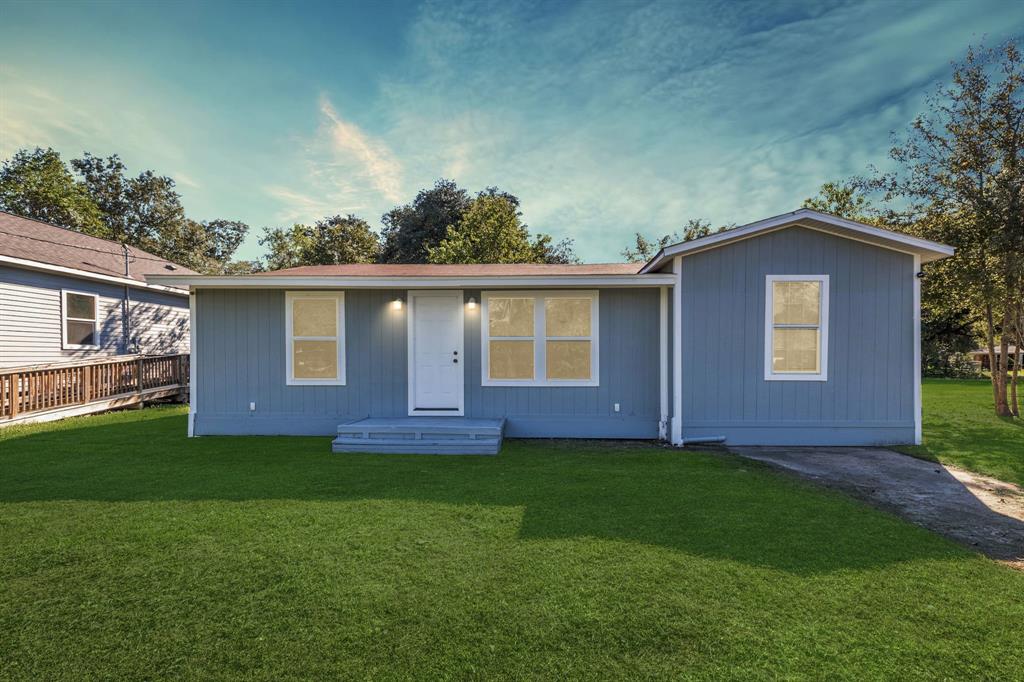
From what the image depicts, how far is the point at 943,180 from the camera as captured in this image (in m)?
9.53

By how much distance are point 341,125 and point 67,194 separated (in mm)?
16247

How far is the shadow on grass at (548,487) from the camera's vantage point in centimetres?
332

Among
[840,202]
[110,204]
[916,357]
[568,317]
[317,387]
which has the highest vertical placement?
[110,204]

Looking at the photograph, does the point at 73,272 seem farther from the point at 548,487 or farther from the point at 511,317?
the point at 548,487

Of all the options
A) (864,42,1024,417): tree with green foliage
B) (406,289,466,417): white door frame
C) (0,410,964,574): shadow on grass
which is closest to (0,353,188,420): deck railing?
(0,410,964,574): shadow on grass

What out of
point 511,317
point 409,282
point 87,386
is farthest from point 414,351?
point 87,386

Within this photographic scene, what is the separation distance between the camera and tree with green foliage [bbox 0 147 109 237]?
Answer: 19953 millimetres

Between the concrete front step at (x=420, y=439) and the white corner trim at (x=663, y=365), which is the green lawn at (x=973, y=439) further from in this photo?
the concrete front step at (x=420, y=439)

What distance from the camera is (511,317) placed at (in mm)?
7164

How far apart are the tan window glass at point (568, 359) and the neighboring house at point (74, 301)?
851 cm

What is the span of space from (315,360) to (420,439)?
7.43 ft

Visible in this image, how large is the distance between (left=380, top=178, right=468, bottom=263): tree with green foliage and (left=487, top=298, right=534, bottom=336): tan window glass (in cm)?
1992

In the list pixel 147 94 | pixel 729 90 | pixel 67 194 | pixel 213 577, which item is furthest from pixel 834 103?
pixel 67 194

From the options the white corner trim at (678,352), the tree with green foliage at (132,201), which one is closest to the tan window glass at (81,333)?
the white corner trim at (678,352)
